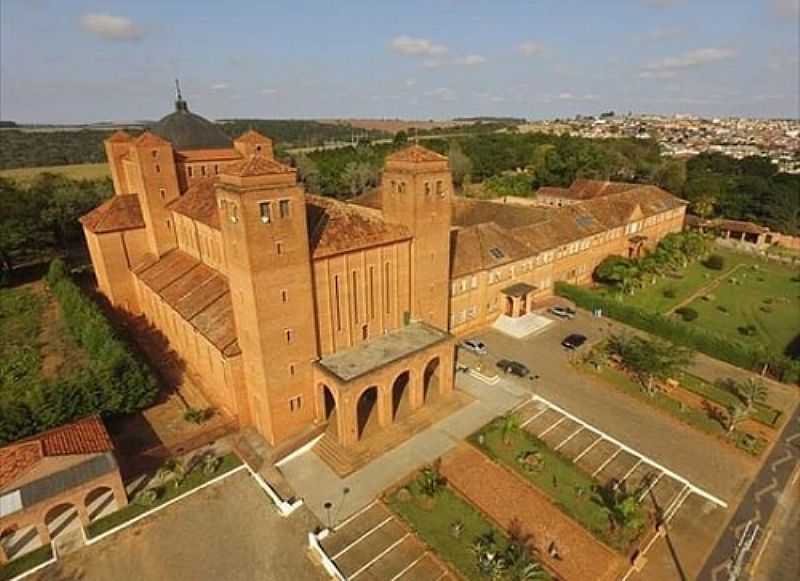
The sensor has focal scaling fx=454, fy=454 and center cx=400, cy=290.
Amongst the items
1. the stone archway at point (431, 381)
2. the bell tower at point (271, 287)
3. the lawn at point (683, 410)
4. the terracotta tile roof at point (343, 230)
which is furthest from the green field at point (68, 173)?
the lawn at point (683, 410)

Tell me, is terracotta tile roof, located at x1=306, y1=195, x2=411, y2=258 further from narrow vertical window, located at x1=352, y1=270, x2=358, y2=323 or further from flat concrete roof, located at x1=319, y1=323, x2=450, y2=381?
flat concrete roof, located at x1=319, y1=323, x2=450, y2=381

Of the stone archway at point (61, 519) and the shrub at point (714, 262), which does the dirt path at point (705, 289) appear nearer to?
the shrub at point (714, 262)

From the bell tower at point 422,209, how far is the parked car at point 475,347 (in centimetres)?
631

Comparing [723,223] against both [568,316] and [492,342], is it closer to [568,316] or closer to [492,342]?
[568,316]

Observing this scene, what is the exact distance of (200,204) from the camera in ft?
123

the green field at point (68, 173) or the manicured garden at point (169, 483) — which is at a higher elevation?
the green field at point (68, 173)

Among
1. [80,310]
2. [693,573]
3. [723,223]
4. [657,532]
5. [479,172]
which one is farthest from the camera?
[479,172]

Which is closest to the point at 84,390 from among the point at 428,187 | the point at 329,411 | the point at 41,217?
the point at 329,411

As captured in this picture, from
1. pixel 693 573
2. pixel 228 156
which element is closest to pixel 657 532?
pixel 693 573

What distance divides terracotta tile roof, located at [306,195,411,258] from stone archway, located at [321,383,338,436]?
8739 mm

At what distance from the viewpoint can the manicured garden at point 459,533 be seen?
19.9m

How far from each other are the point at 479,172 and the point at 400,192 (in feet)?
297

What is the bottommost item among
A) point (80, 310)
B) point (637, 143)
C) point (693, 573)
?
point (693, 573)

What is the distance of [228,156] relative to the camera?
4478cm
